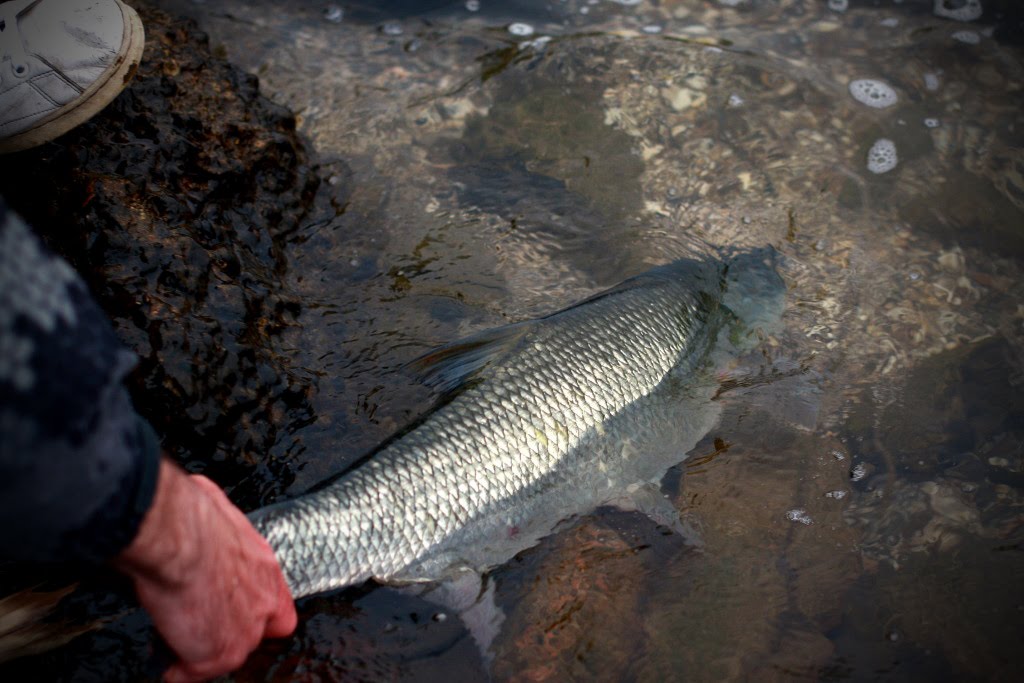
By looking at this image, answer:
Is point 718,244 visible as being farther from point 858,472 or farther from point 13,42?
point 13,42

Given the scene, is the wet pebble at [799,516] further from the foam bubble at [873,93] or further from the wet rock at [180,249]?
the foam bubble at [873,93]

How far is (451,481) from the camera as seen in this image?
3.12m

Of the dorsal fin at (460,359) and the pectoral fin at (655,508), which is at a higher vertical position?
the dorsal fin at (460,359)

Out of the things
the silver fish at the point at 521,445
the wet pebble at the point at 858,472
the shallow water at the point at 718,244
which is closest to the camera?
the silver fish at the point at 521,445

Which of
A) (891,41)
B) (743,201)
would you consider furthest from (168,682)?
(891,41)

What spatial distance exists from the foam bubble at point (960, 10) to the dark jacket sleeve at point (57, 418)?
7.61 metres

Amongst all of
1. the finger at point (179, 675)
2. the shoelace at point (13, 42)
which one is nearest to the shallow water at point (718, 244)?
the finger at point (179, 675)

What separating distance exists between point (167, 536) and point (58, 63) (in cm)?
277

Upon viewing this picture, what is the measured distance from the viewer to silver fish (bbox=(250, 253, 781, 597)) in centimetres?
291

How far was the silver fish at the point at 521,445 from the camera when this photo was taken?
2.91 m

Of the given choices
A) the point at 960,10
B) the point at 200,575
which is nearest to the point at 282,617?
the point at 200,575

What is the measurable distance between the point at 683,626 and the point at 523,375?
137cm

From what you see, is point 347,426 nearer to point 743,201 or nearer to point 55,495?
point 55,495

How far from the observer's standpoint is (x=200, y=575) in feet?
6.95
